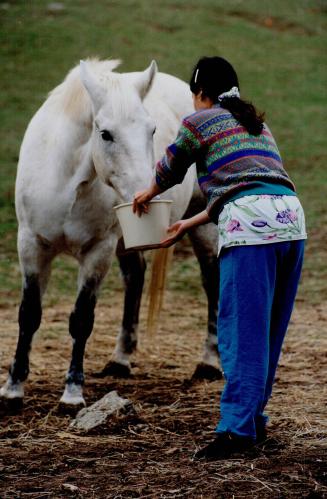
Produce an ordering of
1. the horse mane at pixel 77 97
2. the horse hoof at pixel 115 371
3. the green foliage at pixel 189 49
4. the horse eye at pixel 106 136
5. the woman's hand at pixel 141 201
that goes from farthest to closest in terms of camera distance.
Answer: the green foliage at pixel 189 49 → the horse hoof at pixel 115 371 → the horse mane at pixel 77 97 → the horse eye at pixel 106 136 → the woman's hand at pixel 141 201

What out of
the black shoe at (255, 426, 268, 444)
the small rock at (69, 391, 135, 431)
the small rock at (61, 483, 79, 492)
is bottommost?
the small rock at (69, 391, 135, 431)

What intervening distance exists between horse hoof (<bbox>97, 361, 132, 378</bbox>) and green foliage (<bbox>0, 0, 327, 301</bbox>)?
20.3 ft

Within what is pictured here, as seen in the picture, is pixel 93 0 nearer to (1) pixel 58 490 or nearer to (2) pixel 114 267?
(2) pixel 114 267

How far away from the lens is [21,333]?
507cm

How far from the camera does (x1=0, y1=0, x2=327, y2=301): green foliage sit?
1449 centimetres

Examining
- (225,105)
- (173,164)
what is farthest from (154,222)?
(225,105)

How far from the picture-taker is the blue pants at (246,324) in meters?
3.71

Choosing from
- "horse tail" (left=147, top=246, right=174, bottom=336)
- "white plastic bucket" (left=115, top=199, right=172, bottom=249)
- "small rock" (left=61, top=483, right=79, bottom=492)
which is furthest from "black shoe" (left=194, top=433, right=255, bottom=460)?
"horse tail" (left=147, top=246, right=174, bottom=336)

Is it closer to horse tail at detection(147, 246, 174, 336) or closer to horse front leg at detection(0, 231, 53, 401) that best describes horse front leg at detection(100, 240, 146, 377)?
horse tail at detection(147, 246, 174, 336)

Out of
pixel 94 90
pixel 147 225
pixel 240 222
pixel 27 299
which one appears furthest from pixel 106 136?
pixel 27 299

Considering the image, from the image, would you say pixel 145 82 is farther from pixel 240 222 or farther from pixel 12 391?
pixel 12 391

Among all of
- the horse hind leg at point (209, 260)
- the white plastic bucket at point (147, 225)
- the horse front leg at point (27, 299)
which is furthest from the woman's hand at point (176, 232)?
the horse hind leg at point (209, 260)

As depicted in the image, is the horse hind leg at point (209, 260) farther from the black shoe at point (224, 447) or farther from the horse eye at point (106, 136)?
the black shoe at point (224, 447)

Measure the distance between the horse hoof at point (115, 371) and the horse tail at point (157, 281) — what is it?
0.49m
